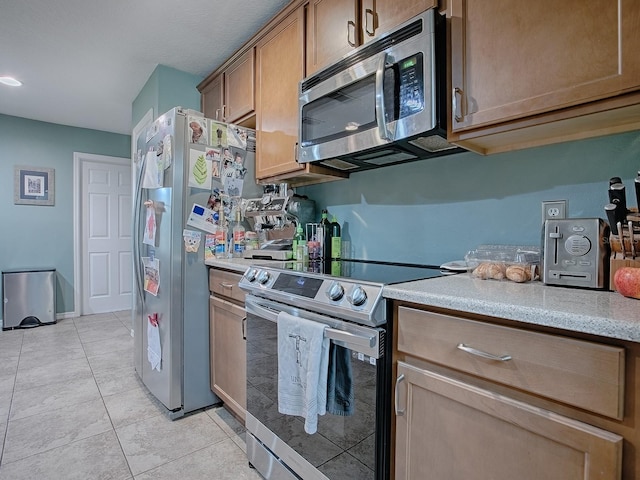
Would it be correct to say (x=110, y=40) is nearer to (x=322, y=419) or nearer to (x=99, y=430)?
(x=99, y=430)

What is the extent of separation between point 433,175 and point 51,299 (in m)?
4.52

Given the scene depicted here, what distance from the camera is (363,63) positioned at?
1419 millimetres

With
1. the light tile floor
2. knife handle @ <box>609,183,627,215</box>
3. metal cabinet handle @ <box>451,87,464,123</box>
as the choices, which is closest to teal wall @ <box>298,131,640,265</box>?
knife handle @ <box>609,183,627,215</box>

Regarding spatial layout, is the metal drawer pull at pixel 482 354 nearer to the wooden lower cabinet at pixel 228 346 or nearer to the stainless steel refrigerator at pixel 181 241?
the wooden lower cabinet at pixel 228 346

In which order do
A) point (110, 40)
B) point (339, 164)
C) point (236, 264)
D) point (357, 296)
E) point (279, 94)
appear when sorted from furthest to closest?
point (110, 40), point (279, 94), point (339, 164), point (236, 264), point (357, 296)

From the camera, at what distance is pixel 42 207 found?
4137 mm

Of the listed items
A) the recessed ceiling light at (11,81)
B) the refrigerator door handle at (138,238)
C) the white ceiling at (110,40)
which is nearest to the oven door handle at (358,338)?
the refrigerator door handle at (138,238)

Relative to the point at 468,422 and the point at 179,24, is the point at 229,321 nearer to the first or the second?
the point at 468,422

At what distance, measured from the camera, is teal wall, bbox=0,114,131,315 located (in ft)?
12.9

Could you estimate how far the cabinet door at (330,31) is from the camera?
1533mm

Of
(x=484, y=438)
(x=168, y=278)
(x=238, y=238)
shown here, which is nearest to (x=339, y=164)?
(x=238, y=238)

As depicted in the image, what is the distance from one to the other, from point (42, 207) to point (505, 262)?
16.6 ft

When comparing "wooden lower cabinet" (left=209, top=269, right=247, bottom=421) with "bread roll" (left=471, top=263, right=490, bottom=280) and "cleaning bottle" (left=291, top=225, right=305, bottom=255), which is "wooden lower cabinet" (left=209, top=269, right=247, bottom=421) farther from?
"bread roll" (left=471, top=263, right=490, bottom=280)

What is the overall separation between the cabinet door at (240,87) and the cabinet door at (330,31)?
0.61 metres
